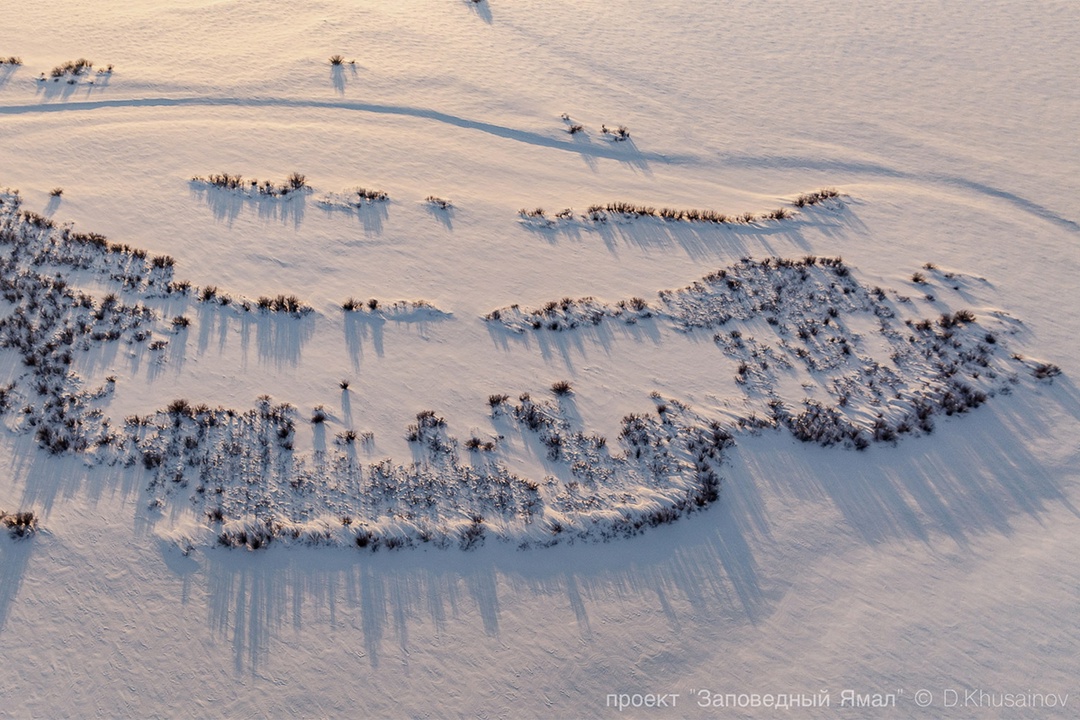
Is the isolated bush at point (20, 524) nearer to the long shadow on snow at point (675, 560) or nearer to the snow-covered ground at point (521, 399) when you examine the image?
the snow-covered ground at point (521, 399)

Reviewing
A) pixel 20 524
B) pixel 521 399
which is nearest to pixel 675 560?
pixel 521 399

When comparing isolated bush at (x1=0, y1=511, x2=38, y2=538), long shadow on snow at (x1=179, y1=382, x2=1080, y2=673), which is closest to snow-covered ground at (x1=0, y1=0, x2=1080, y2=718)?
long shadow on snow at (x1=179, y1=382, x2=1080, y2=673)

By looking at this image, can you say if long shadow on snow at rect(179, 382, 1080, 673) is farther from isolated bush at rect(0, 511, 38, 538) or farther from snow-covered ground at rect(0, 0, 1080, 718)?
isolated bush at rect(0, 511, 38, 538)

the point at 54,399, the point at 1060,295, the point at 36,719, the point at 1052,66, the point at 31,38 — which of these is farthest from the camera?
the point at 1052,66

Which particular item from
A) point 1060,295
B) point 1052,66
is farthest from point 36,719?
point 1052,66

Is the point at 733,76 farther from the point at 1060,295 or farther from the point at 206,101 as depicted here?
the point at 206,101

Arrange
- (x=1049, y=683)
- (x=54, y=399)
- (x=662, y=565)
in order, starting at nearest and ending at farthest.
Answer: (x=1049, y=683), (x=662, y=565), (x=54, y=399)

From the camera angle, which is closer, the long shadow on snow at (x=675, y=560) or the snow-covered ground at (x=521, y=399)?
the snow-covered ground at (x=521, y=399)

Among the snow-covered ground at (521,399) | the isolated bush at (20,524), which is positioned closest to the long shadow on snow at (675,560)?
the snow-covered ground at (521,399)
